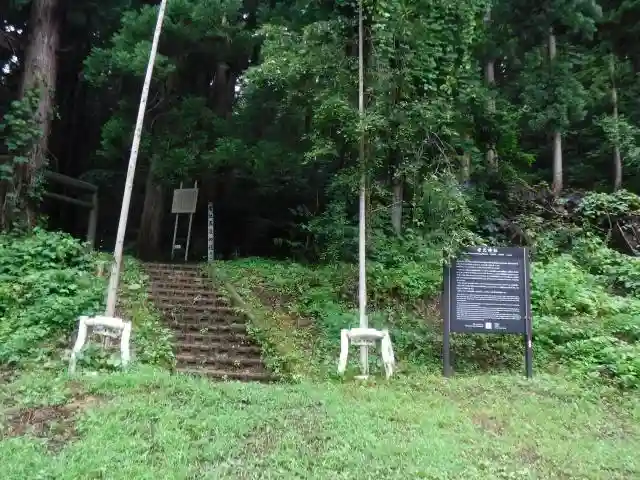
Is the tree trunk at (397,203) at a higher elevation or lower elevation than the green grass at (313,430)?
higher

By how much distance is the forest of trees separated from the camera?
24.9 feet

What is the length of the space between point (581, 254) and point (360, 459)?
9.08 metres

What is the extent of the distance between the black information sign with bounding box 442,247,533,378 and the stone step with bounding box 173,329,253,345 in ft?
9.82

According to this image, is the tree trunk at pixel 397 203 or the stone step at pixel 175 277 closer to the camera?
the tree trunk at pixel 397 203

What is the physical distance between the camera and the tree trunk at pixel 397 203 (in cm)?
838

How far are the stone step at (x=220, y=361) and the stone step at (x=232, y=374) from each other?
19cm

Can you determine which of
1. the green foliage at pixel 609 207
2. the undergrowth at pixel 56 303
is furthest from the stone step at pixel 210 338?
the green foliage at pixel 609 207

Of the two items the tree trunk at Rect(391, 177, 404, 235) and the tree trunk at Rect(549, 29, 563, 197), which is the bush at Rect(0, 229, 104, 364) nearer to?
the tree trunk at Rect(391, 177, 404, 235)

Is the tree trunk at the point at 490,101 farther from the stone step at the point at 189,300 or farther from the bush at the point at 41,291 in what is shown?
the bush at the point at 41,291

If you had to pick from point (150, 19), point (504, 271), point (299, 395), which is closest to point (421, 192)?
point (504, 271)

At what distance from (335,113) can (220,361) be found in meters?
3.62

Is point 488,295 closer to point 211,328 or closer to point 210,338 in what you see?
point 210,338

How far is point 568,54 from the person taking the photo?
47.8 ft

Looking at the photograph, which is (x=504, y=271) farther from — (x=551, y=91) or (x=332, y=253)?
(x=551, y=91)
